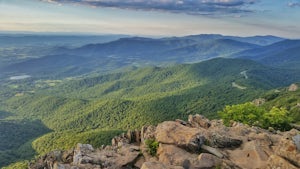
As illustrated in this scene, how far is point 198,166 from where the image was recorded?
1426 inches

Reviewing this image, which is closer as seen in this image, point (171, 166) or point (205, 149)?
point (171, 166)

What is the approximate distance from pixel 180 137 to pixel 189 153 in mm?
2737

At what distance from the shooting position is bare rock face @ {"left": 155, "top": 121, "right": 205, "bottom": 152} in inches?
1607

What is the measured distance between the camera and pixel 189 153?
40062mm

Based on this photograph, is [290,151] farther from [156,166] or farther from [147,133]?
[147,133]

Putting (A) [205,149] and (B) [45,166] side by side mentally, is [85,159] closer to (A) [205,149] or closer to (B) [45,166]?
(B) [45,166]

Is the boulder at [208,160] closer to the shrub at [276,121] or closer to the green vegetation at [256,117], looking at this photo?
the green vegetation at [256,117]

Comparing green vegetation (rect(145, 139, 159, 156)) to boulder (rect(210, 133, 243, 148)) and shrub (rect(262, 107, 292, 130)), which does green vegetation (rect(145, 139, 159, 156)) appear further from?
shrub (rect(262, 107, 292, 130))

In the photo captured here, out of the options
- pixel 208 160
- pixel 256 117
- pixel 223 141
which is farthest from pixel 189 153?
pixel 256 117

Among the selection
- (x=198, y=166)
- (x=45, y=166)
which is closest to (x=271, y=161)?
(x=198, y=166)

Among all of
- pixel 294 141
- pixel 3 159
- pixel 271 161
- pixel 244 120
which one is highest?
pixel 294 141

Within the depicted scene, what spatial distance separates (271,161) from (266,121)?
42.7 metres

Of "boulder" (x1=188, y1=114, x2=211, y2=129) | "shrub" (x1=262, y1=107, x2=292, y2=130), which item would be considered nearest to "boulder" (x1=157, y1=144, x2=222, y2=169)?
"boulder" (x1=188, y1=114, x2=211, y2=129)

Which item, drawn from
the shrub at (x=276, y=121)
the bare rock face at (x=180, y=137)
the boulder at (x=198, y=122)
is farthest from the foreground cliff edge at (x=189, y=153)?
the shrub at (x=276, y=121)
